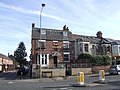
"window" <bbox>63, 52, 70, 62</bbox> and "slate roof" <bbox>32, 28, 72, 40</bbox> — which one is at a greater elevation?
"slate roof" <bbox>32, 28, 72, 40</bbox>

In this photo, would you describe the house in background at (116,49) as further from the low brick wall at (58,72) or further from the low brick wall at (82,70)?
the low brick wall at (58,72)

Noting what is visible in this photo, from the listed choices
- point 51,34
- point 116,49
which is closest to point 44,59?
point 51,34

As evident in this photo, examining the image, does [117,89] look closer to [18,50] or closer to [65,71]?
[65,71]

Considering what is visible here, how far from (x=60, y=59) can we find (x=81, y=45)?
252 inches

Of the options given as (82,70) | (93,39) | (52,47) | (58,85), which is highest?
(93,39)

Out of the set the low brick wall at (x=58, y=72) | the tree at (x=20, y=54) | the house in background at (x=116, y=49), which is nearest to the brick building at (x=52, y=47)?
the low brick wall at (x=58, y=72)

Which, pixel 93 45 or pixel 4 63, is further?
pixel 4 63

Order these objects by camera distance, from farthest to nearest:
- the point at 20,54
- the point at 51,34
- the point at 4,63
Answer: the point at 20,54
the point at 4,63
the point at 51,34

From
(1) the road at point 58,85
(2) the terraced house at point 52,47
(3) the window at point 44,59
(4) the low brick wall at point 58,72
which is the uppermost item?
(2) the terraced house at point 52,47

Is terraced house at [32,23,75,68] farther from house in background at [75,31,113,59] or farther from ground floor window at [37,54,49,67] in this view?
house in background at [75,31,113,59]

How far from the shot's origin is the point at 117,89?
19391mm

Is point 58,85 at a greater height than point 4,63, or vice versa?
point 4,63

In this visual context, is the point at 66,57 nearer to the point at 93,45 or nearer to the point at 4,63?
the point at 93,45

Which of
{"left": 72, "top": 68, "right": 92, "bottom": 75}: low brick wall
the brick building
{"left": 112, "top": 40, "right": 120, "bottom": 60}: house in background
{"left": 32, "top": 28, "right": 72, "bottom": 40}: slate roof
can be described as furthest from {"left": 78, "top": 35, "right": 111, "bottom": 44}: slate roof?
{"left": 72, "top": 68, "right": 92, "bottom": 75}: low brick wall
